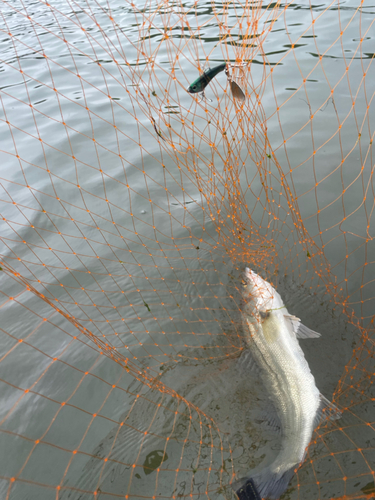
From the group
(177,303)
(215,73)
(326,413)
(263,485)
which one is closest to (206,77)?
(215,73)

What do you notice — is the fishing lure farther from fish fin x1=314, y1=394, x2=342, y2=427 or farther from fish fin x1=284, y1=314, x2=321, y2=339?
fish fin x1=314, y1=394, x2=342, y2=427

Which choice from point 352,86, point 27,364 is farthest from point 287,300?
point 352,86

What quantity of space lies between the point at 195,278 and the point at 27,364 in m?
2.24

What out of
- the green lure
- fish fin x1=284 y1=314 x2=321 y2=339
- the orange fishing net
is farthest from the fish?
the green lure

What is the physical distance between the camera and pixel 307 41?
8867 millimetres

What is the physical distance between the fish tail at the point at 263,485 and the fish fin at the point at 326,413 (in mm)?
493

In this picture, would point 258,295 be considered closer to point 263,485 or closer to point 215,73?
point 263,485

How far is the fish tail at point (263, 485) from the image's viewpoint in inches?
117

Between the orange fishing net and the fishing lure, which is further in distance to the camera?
the fishing lure

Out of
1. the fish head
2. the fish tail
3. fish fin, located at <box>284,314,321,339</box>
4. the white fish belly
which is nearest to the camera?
the fish tail

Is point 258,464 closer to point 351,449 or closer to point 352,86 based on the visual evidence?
point 351,449

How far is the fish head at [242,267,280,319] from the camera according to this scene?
3.88m

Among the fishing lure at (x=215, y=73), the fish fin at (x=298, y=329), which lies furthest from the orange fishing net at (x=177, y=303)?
the fish fin at (x=298, y=329)

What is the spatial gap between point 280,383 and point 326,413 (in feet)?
1.55
